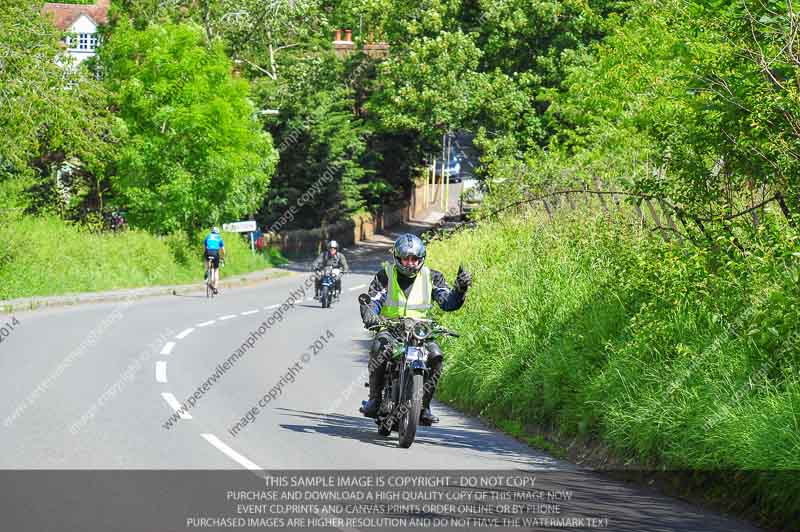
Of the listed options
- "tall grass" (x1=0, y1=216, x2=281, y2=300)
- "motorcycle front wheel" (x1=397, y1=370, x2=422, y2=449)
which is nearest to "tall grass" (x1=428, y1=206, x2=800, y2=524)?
"motorcycle front wheel" (x1=397, y1=370, x2=422, y2=449)

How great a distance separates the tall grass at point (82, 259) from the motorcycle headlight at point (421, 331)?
18987 mm

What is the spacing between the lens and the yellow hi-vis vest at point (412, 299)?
Answer: 11633mm

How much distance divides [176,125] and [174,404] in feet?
83.1

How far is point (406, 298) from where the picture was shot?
1167cm

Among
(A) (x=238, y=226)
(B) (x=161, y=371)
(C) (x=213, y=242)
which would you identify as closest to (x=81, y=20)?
(A) (x=238, y=226)

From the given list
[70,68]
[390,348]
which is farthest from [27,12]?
[390,348]

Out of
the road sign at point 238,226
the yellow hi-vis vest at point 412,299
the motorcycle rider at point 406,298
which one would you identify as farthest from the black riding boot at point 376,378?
the road sign at point 238,226

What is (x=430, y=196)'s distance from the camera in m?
90.2

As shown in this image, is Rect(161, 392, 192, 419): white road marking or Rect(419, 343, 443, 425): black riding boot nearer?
Rect(419, 343, 443, 425): black riding boot

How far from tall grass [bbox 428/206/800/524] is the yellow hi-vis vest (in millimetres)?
1723

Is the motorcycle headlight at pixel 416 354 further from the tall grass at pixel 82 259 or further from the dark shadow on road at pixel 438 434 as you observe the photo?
the tall grass at pixel 82 259

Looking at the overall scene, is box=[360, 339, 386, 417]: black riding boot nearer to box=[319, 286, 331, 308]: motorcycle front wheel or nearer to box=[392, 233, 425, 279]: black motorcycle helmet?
box=[392, 233, 425, 279]: black motorcycle helmet

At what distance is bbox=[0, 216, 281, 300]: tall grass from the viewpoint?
29.6 metres

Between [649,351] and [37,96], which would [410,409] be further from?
[37,96]
